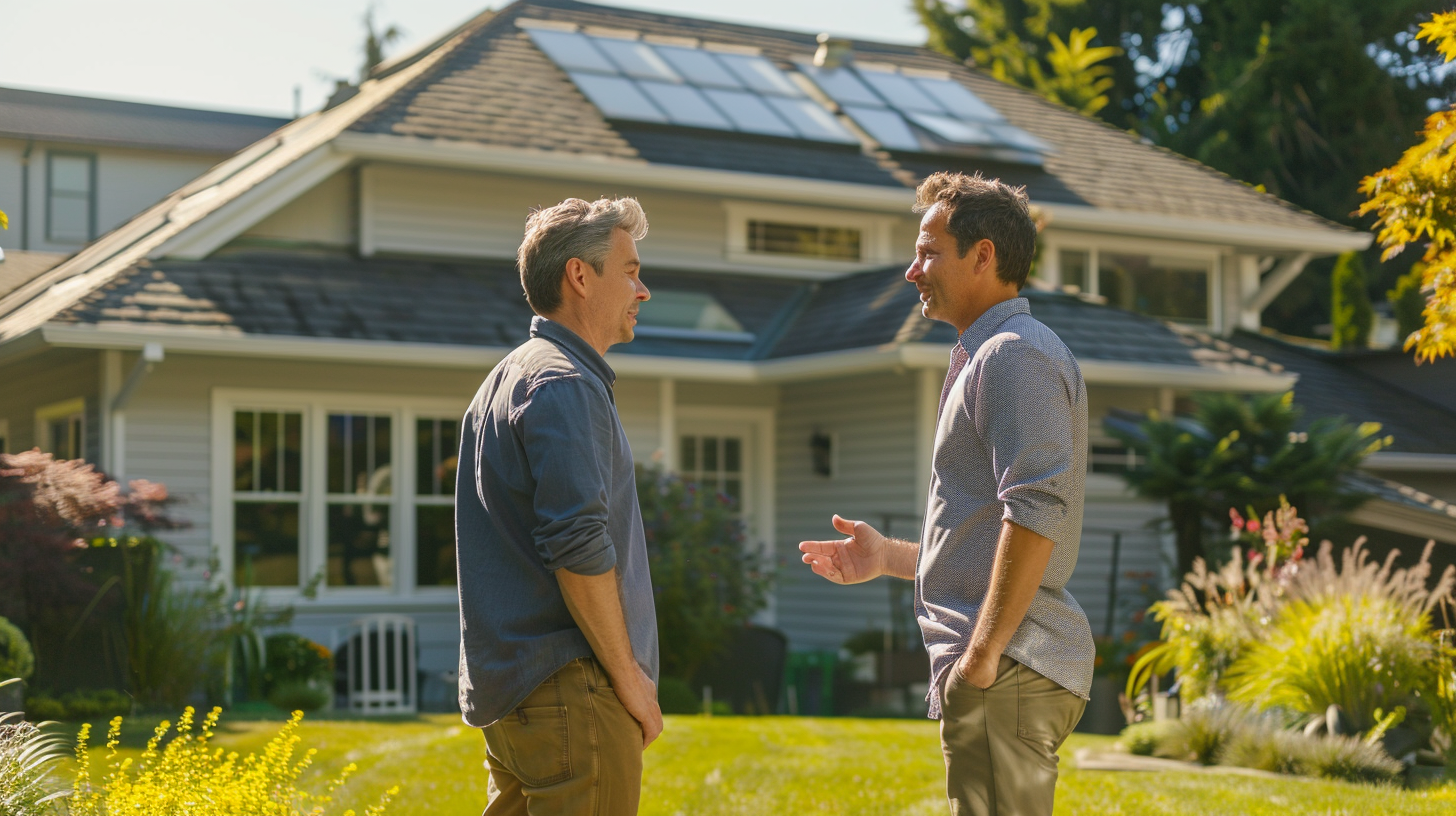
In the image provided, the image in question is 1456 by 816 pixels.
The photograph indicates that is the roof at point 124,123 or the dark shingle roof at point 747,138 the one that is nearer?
the dark shingle roof at point 747,138

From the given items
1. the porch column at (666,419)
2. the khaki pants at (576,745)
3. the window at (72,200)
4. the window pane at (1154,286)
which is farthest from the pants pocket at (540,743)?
the window at (72,200)

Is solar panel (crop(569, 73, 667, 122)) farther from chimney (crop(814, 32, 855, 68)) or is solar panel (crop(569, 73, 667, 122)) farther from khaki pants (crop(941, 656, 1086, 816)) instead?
khaki pants (crop(941, 656, 1086, 816))

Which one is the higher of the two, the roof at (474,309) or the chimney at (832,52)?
the chimney at (832,52)

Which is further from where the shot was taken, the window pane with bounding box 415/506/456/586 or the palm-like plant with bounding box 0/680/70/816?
the window pane with bounding box 415/506/456/586

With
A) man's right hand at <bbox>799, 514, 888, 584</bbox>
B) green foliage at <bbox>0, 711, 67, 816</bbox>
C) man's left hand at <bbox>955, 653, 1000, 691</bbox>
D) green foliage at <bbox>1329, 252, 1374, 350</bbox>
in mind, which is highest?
green foliage at <bbox>1329, 252, 1374, 350</bbox>

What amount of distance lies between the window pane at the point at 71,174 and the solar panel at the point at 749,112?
1214 cm

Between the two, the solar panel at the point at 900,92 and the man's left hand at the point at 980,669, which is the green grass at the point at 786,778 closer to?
the man's left hand at the point at 980,669

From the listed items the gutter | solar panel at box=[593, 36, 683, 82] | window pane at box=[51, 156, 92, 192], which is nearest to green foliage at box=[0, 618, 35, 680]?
the gutter

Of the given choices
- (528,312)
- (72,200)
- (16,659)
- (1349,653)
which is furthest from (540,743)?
(72,200)

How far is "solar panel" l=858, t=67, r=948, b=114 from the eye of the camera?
1639cm

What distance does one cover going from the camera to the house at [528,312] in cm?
1159

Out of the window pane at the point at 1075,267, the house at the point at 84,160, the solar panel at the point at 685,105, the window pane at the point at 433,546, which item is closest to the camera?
the window pane at the point at 433,546

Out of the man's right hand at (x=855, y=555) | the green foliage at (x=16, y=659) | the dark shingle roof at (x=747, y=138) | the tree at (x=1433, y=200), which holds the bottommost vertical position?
the green foliage at (x=16, y=659)

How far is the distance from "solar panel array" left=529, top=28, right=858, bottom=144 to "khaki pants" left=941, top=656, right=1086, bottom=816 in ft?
37.8
